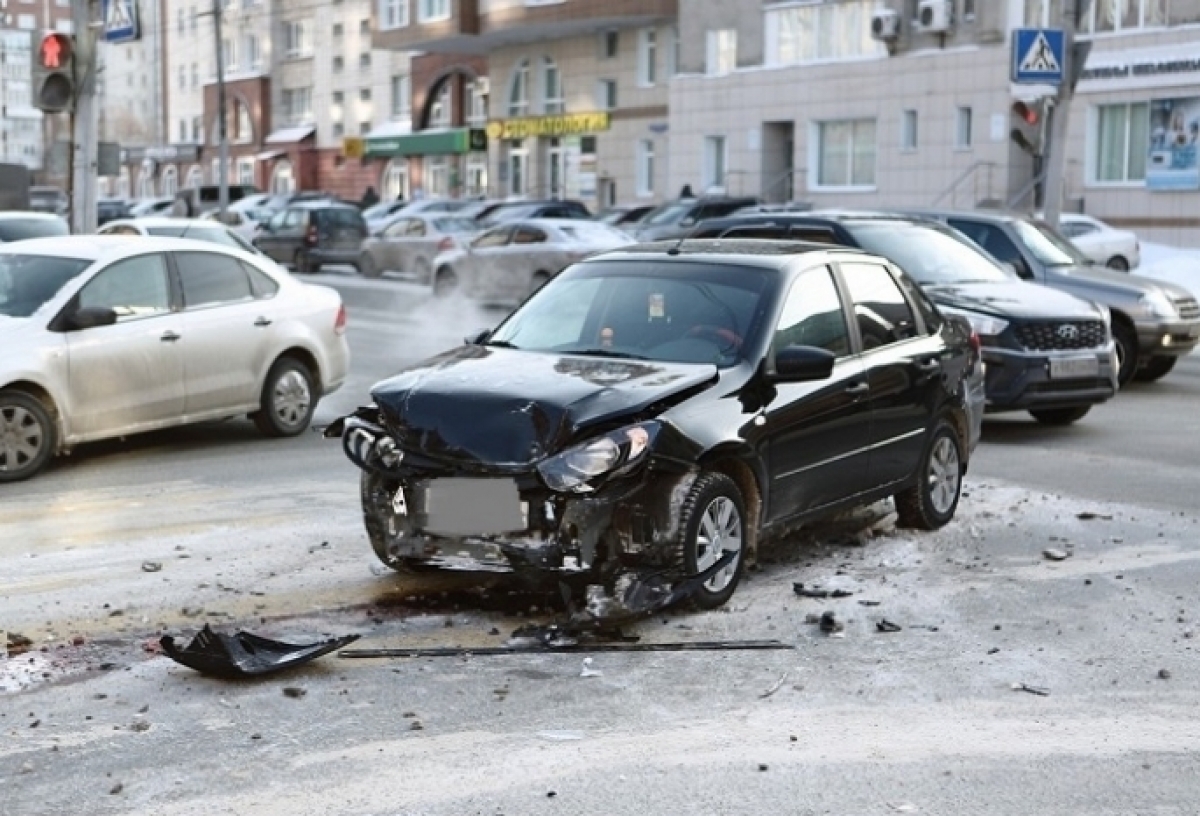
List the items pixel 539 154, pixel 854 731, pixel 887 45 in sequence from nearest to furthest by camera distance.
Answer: pixel 854 731 < pixel 887 45 < pixel 539 154

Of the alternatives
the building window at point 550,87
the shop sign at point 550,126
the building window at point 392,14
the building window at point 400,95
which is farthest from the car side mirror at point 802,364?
the building window at point 400,95

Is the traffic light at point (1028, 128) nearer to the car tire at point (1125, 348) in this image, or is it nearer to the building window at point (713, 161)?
the car tire at point (1125, 348)

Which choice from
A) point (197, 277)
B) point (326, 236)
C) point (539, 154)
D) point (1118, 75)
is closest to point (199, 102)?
point (539, 154)

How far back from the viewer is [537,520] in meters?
7.17

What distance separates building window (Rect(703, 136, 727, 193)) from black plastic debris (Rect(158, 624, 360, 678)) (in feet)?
143

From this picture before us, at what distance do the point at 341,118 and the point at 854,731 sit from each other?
70.8 meters

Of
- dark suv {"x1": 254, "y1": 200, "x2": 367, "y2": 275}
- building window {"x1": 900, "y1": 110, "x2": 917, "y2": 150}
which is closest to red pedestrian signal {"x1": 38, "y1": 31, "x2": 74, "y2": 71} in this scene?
dark suv {"x1": 254, "y1": 200, "x2": 367, "y2": 275}

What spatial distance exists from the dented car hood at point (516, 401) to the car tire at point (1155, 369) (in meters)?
11.1

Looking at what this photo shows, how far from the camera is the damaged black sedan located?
7195mm

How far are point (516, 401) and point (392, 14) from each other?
193ft

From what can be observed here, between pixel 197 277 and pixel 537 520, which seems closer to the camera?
pixel 537 520

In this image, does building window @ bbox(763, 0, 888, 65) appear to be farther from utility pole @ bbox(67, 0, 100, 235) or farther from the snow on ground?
utility pole @ bbox(67, 0, 100, 235)

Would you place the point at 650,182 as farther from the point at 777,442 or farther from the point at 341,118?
the point at 777,442

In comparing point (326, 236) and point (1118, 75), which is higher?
point (1118, 75)
